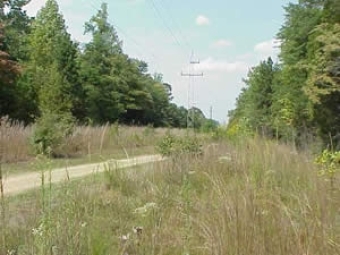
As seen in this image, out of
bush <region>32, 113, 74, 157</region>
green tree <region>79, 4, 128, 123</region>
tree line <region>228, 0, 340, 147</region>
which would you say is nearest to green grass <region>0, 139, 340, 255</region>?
tree line <region>228, 0, 340, 147</region>

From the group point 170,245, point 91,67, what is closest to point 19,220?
point 170,245

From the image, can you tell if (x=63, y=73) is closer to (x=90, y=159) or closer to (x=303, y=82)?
(x=303, y=82)

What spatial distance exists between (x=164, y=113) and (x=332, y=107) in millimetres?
62137

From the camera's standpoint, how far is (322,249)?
2613 millimetres

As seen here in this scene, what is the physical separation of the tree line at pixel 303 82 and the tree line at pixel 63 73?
8973mm

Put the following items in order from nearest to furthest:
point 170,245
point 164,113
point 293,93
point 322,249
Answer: point 322,249 < point 170,245 < point 293,93 < point 164,113

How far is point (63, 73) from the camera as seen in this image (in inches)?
1951

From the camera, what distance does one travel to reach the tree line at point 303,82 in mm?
7866

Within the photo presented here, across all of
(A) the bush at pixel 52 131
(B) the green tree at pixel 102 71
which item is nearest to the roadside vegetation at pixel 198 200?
(A) the bush at pixel 52 131

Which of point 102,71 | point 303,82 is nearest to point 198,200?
point 303,82

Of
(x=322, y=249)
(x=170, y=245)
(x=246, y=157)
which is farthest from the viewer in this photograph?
(x=246, y=157)

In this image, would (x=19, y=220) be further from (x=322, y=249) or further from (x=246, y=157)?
(x=322, y=249)

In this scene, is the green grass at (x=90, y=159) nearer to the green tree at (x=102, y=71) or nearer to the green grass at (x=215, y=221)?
the green grass at (x=215, y=221)

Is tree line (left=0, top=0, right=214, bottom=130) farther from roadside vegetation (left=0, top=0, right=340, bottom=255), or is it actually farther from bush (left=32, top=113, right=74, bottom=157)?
roadside vegetation (left=0, top=0, right=340, bottom=255)
